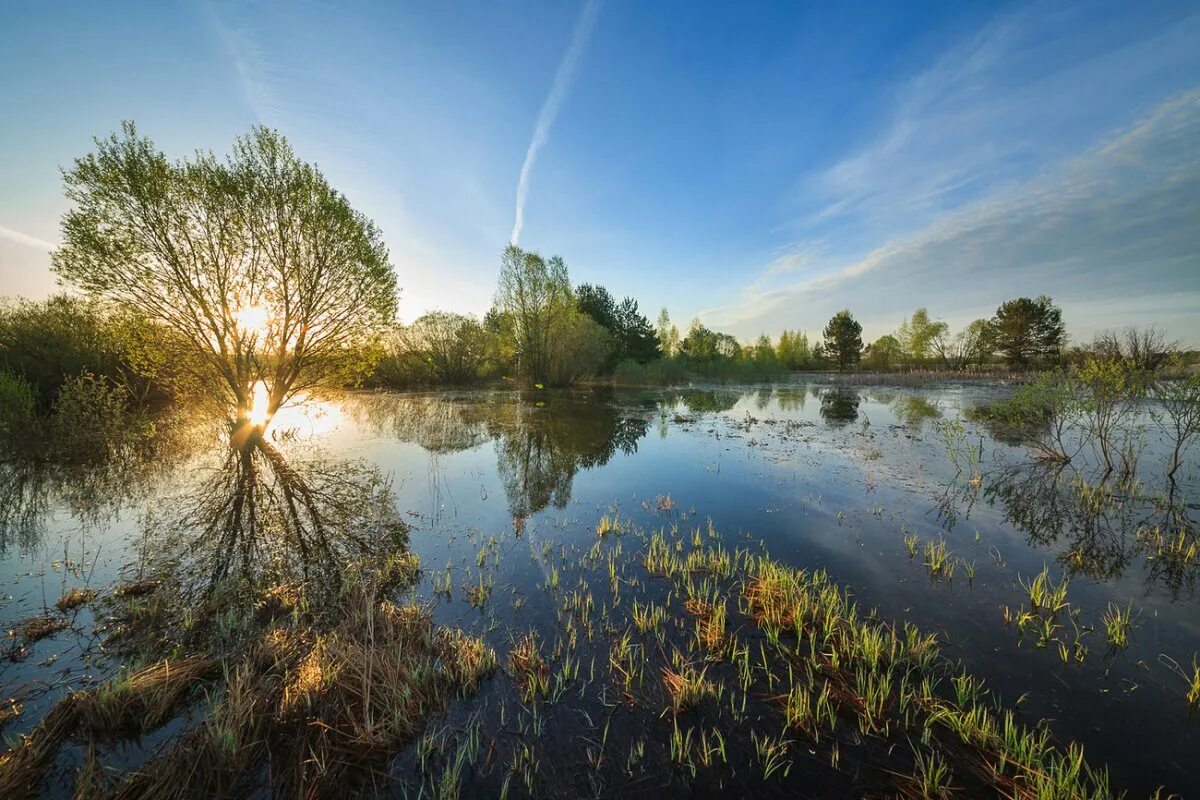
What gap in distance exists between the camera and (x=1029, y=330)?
53719 mm

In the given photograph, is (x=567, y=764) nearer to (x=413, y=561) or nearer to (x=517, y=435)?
(x=413, y=561)

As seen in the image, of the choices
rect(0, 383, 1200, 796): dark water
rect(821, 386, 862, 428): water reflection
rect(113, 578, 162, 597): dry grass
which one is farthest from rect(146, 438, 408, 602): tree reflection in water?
rect(821, 386, 862, 428): water reflection

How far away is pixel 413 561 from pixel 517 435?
39.7 feet

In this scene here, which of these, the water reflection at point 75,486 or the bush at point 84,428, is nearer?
the water reflection at point 75,486

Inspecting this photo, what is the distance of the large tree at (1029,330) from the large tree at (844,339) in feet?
61.3

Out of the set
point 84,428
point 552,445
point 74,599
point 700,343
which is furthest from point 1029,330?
point 84,428

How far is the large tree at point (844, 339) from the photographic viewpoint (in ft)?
236

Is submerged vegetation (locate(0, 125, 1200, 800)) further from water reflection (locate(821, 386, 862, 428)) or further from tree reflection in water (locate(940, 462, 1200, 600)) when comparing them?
water reflection (locate(821, 386, 862, 428))

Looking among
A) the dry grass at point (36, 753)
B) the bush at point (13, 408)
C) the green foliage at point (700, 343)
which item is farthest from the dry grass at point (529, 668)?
the green foliage at point (700, 343)

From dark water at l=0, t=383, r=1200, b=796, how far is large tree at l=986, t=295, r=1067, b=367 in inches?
2084

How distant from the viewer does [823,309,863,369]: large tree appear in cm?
7194

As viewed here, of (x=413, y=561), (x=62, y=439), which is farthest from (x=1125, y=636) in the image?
(x=62, y=439)

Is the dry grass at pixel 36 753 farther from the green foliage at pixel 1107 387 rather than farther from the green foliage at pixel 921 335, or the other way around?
the green foliage at pixel 921 335

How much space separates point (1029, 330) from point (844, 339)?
23157 millimetres
